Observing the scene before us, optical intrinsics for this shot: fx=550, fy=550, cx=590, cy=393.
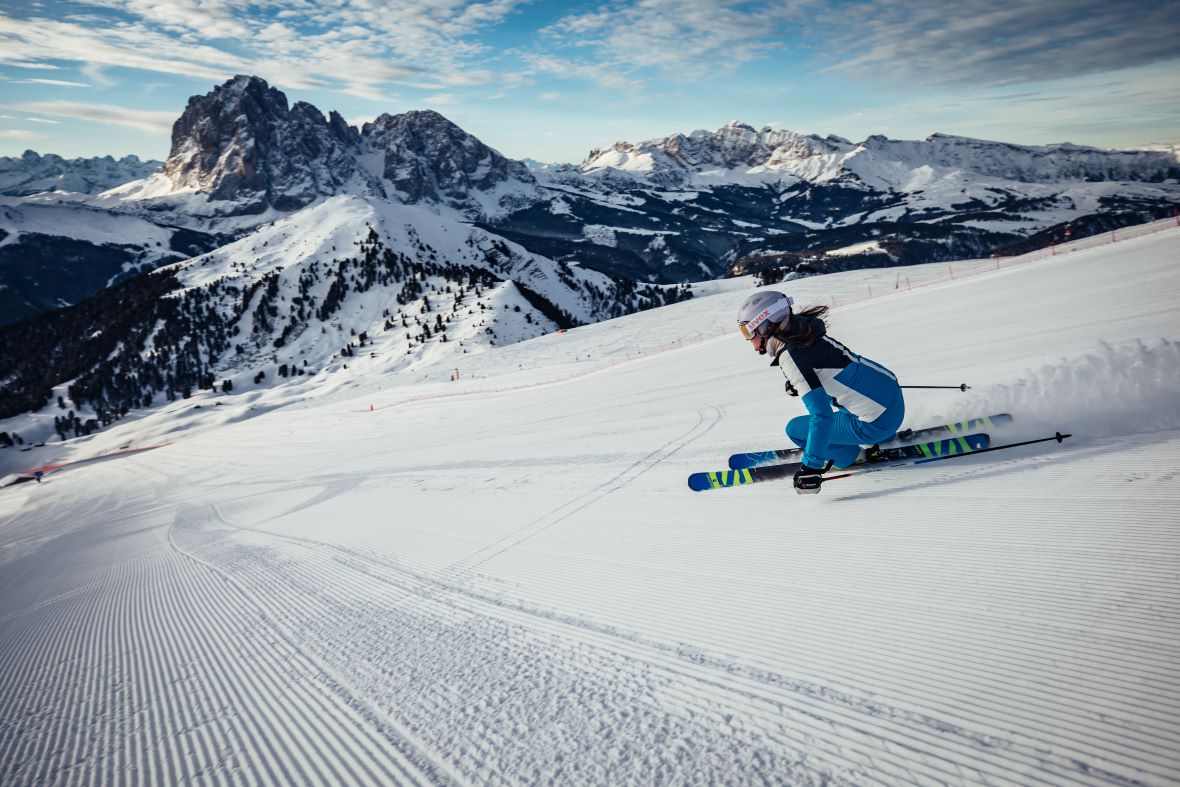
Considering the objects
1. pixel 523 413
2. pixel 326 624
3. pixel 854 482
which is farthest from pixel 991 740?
pixel 523 413

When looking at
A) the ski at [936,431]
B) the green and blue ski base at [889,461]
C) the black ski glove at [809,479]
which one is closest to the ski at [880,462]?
the green and blue ski base at [889,461]

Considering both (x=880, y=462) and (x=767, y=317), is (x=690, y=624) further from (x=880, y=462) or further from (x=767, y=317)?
(x=880, y=462)

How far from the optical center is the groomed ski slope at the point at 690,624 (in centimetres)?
253

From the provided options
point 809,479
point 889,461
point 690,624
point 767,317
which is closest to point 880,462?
point 889,461

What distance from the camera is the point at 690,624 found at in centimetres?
368

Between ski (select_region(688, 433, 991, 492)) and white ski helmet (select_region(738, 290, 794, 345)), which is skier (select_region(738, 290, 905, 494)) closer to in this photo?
white ski helmet (select_region(738, 290, 794, 345))

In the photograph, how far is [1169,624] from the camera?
2654 mm

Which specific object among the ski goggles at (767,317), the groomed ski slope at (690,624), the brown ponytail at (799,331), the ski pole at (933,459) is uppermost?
the ski goggles at (767,317)

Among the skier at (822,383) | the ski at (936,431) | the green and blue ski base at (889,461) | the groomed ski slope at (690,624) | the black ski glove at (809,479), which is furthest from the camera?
the ski at (936,431)

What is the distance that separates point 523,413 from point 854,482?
12164mm

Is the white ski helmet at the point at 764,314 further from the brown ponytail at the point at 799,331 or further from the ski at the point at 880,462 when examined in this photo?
the ski at the point at 880,462

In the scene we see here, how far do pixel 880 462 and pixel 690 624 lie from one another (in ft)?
10.5

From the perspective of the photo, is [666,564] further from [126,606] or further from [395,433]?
[395,433]

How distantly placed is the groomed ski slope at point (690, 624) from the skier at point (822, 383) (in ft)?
1.57
